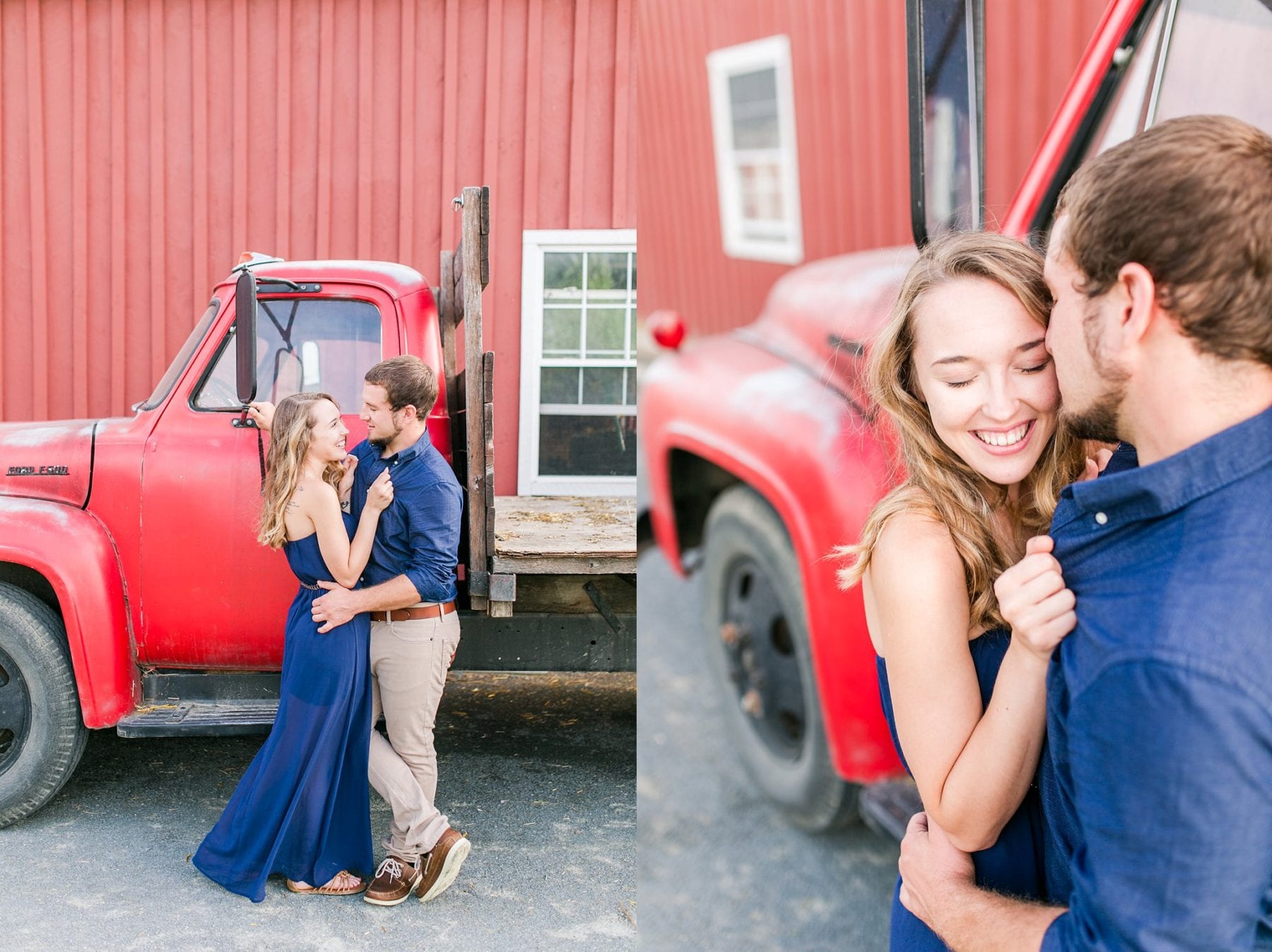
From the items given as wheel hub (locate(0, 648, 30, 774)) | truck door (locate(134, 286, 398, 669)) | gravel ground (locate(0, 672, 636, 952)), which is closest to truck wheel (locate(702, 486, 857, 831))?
gravel ground (locate(0, 672, 636, 952))

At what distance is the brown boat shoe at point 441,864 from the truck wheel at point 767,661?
34.4 inches

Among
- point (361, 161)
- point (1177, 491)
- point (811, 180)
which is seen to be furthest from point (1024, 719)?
point (361, 161)

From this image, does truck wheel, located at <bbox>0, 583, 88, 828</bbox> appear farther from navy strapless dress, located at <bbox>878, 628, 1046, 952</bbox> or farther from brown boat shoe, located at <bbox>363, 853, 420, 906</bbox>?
navy strapless dress, located at <bbox>878, 628, 1046, 952</bbox>

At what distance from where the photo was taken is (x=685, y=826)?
244 centimetres

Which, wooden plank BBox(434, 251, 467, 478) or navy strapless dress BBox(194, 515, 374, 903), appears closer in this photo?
navy strapless dress BBox(194, 515, 374, 903)

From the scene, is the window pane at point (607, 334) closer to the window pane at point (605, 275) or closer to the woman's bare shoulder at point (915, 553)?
the window pane at point (605, 275)

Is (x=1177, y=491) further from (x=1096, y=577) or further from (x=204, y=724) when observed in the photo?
(x=204, y=724)

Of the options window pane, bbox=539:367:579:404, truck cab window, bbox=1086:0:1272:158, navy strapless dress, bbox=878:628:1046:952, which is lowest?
navy strapless dress, bbox=878:628:1046:952

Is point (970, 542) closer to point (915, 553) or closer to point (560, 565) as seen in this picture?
point (915, 553)

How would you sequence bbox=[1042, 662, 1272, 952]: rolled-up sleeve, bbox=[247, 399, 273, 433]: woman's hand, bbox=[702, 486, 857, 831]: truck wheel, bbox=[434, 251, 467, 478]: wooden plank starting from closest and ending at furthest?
bbox=[1042, 662, 1272, 952]: rolled-up sleeve < bbox=[702, 486, 857, 831]: truck wheel < bbox=[247, 399, 273, 433]: woman's hand < bbox=[434, 251, 467, 478]: wooden plank

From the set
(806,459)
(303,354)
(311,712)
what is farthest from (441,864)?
(806,459)

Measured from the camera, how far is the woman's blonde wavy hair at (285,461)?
258 cm

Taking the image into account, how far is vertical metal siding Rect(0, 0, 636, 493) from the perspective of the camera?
3393 millimetres

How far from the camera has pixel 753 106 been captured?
80.4 inches
